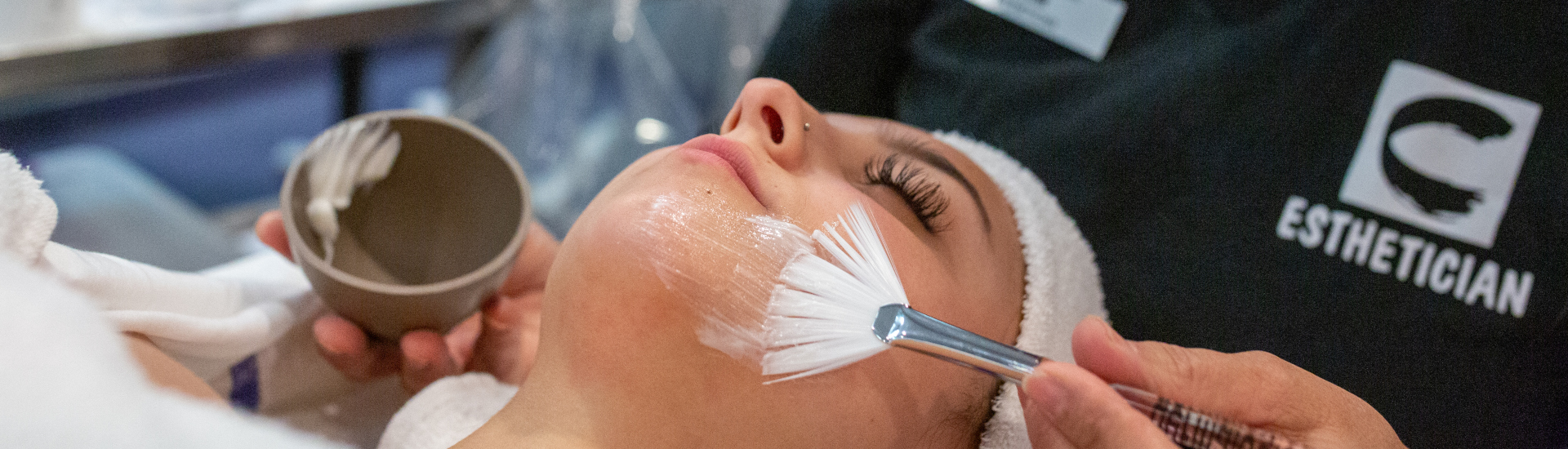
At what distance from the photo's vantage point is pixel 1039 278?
1.97 ft

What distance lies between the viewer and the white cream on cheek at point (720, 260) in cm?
46

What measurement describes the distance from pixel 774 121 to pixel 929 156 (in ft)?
0.39

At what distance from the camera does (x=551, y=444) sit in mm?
483

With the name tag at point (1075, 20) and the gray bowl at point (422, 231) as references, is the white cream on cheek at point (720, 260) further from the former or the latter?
the name tag at point (1075, 20)

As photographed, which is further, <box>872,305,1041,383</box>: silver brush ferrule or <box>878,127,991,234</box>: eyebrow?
<box>878,127,991,234</box>: eyebrow

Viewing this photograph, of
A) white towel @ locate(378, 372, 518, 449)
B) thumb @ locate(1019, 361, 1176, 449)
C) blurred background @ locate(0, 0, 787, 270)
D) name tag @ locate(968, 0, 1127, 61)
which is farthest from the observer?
blurred background @ locate(0, 0, 787, 270)

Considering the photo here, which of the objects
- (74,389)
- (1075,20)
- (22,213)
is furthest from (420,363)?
(1075,20)

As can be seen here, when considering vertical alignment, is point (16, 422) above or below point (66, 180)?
above

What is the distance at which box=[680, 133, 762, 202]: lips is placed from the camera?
1.63 feet

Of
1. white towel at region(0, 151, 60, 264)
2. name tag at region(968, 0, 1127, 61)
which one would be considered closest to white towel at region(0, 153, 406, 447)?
white towel at region(0, 151, 60, 264)

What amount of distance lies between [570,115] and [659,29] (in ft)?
0.66

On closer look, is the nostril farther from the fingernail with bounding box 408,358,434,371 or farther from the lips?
the fingernail with bounding box 408,358,434,371

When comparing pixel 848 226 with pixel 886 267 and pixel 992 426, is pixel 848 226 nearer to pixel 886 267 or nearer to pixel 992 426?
pixel 886 267

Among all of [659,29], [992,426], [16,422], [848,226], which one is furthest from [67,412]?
[659,29]
